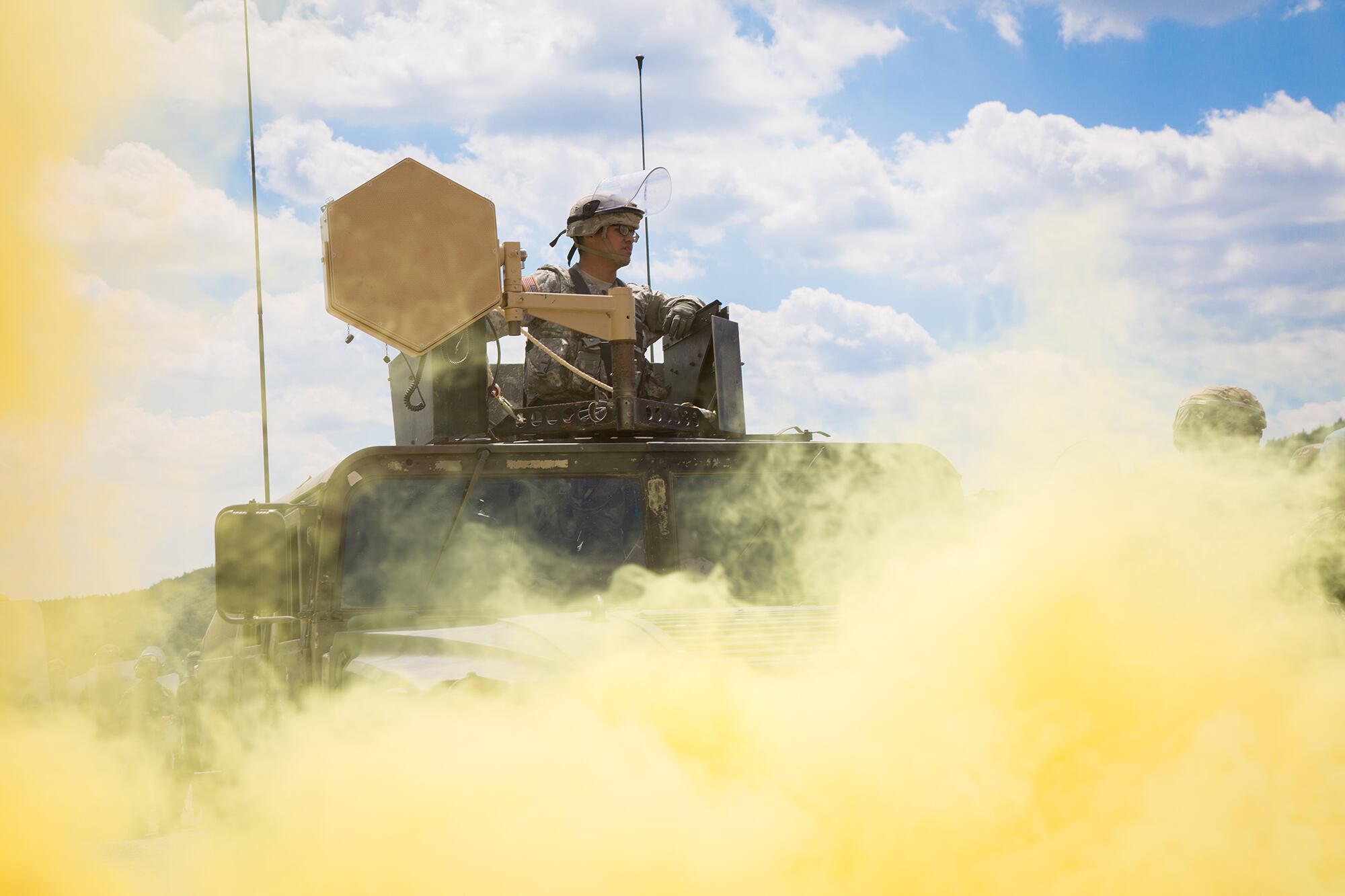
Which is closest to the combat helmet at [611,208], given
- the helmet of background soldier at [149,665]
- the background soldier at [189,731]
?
the background soldier at [189,731]

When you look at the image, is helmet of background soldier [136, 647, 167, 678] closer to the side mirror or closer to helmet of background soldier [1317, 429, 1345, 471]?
the side mirror

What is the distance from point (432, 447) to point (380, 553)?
0.39m

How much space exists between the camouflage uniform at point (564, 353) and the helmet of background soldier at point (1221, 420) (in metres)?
2.53

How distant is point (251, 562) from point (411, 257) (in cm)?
155

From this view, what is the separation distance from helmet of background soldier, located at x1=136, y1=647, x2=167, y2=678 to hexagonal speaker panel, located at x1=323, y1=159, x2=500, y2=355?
651cm

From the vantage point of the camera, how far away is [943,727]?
316 centimetres

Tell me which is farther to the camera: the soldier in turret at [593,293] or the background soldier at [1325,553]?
the soldier in turret at [593,293]

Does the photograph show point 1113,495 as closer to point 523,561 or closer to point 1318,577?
point 1318,577

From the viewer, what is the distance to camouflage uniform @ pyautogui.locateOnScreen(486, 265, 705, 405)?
6020 millimetres

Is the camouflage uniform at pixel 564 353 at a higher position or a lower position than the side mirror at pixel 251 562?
higher

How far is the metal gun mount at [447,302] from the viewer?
17.0 feet

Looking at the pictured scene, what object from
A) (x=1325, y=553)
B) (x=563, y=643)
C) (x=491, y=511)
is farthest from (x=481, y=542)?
(x=1325, y=553)

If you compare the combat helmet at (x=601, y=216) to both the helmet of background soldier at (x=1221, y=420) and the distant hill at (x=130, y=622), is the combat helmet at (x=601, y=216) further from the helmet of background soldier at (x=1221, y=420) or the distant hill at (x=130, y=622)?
the distant hill at (x=130, y=622)

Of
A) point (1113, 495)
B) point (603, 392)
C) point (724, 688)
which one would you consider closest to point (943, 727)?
point (724, 688)
